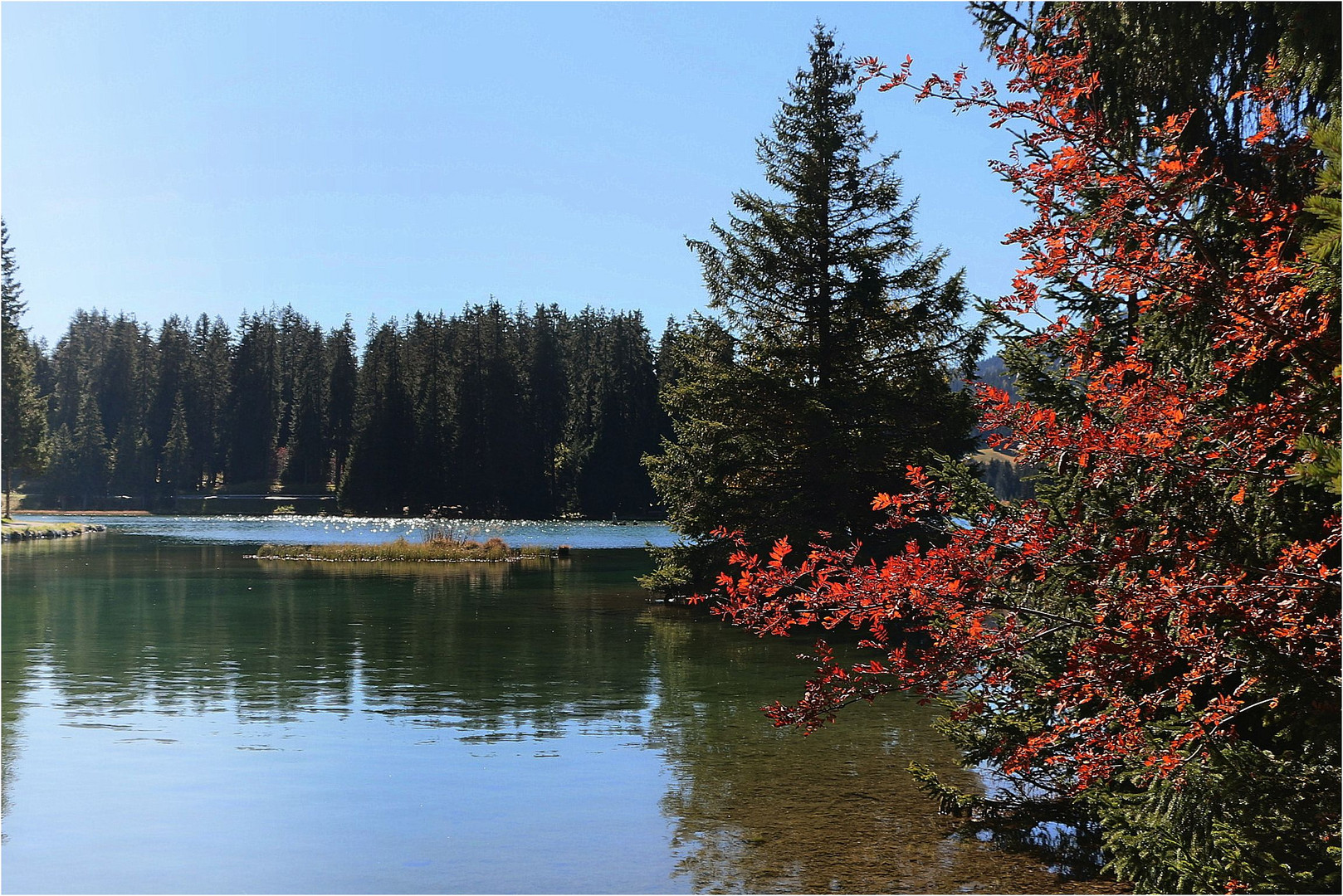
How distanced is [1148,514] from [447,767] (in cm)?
637

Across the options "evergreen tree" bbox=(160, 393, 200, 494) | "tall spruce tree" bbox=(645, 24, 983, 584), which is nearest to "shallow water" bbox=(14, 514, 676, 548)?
"tall spruce tree" bbox=(645, 24, 983, 584)

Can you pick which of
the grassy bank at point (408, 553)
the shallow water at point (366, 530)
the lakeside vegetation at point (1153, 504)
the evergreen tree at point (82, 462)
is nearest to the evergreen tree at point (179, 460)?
the evergreen tree at point (82, 462)

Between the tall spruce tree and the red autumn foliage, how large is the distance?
17.0 m

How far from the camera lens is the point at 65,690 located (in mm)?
14195

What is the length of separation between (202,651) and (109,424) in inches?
4667

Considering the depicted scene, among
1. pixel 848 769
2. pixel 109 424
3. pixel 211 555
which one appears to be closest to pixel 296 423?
pixel 109 424

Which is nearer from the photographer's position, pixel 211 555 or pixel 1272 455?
pixel 1272 455

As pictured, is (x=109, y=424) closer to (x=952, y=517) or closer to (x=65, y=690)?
(x=65, y=690)

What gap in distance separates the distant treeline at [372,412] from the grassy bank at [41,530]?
3487cm

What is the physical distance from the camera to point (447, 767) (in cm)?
1027

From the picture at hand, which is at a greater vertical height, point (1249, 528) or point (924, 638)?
point (1249, 528)

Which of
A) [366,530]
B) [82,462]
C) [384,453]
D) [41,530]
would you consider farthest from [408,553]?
[82,462]

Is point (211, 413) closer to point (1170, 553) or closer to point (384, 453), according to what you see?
point (384, 453)

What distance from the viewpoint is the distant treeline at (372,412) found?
94688 millimetres
